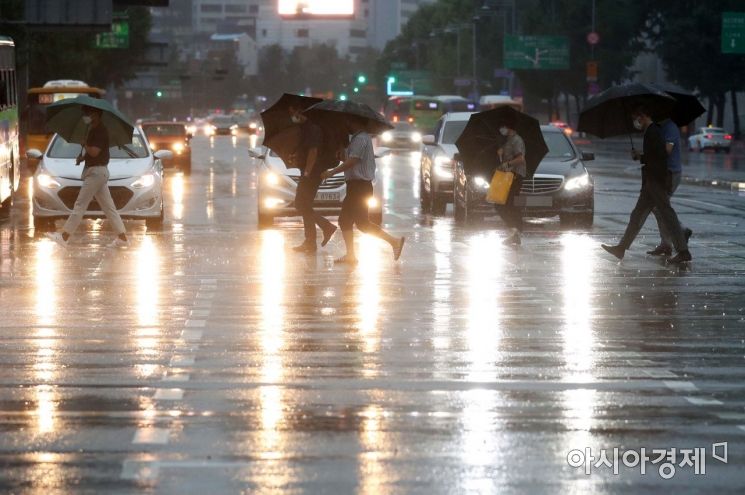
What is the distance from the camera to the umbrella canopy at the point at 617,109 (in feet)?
64.6

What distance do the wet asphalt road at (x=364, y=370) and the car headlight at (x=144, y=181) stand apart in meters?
3.48

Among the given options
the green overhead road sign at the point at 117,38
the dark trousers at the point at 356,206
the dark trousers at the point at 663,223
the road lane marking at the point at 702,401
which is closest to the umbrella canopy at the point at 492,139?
the dark trousers at the point at 663,223

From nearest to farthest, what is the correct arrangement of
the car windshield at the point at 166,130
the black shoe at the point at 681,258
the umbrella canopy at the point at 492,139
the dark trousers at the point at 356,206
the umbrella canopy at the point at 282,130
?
the black shoe at the point at 681,258, the dark trousers at the point at 356,206, the umbrella canopy at the point at 282,130, the umbrella canopy at the point at 492,139, the car windshield at the point at 166,130

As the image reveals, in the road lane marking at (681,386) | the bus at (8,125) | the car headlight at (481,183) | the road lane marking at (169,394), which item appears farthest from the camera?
the bus at (8,125)

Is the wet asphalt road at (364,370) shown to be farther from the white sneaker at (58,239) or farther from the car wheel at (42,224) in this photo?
the car wheel at (42,224)

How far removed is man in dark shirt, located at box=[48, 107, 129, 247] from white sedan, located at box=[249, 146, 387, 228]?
3.48 m

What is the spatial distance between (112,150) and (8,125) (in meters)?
5.85

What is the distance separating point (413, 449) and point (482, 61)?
125 metres

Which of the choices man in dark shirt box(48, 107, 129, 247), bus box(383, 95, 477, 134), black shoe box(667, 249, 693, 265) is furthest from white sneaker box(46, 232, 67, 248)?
bus box(383, 95, 477, 134)

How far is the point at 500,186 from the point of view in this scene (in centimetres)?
2138

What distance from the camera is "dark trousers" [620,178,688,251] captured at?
18.4m

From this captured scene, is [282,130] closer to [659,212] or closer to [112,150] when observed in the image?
[112,150]

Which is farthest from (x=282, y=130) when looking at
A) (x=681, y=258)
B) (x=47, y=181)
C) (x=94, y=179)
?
(x=681, y=258)

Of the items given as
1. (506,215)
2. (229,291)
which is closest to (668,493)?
(229,291)
